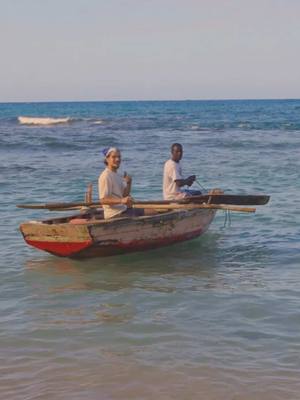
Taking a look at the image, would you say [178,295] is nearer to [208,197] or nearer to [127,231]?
[127,231]

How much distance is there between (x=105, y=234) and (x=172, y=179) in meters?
1.72

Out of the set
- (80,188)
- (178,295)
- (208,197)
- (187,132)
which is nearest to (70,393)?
(178,295)

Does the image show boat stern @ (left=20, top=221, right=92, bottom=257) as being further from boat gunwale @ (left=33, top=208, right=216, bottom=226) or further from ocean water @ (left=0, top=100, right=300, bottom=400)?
ocean water @ (left=0, top=100, right=300, bottom=400)

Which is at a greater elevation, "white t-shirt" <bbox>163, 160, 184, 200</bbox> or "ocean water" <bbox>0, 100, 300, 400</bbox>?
"white t-shirt" <bbox>163, 160, 184, 200</bbox>

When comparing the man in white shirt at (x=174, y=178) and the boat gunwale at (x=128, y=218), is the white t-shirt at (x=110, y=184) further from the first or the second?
the man in white shirt at (x=174, y=178)

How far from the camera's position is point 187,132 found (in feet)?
131

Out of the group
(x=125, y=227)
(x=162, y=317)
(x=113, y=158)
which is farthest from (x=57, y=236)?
(x=162, y=317)

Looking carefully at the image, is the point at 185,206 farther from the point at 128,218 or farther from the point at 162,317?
the point at 162,317

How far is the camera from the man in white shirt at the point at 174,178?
10328 mm

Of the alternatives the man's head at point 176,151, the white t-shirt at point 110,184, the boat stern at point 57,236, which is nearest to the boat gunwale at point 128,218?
the boat stern at point 57,236

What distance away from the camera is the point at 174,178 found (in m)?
10.4

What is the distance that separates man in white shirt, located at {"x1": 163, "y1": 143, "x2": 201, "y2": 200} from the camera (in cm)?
1033

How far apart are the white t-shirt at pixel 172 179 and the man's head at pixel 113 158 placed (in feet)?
5.35

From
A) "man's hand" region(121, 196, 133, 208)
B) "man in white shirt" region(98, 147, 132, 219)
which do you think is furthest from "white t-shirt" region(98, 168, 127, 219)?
"man's hand" region(121, 196, 133, 208)
